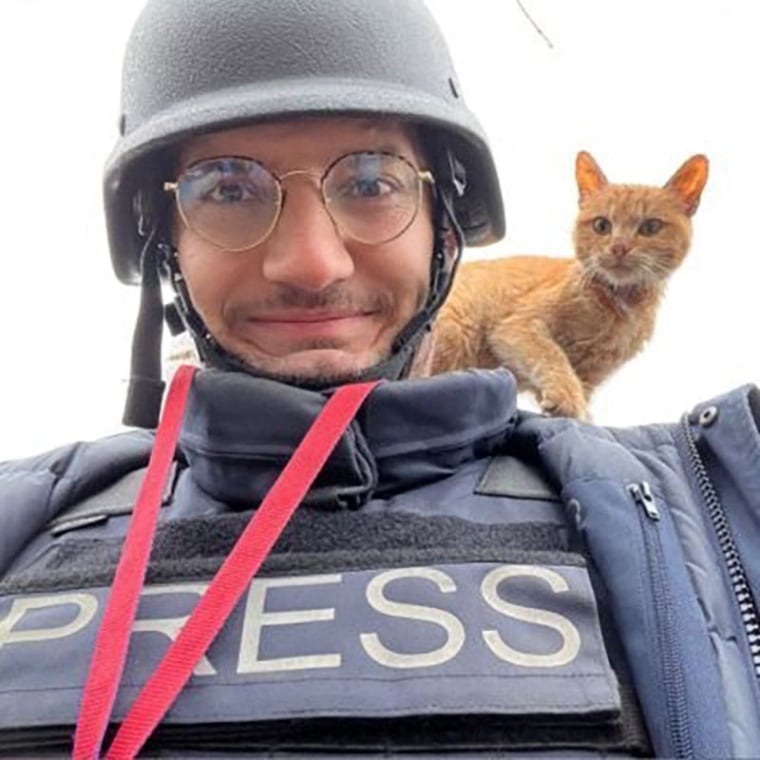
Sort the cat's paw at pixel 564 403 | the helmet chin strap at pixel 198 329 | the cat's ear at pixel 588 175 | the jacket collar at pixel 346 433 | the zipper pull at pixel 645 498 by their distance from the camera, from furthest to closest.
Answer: the cat's ear at pixel 588 175 < the cat's paw at pixel 564 403 < the helmet chin strap at pixel 198 329 < the jacket collar at pixel 346 433 < the zipper pull at pixel 645 498

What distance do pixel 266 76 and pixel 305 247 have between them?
215 millimetres

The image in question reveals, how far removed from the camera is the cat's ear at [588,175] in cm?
170

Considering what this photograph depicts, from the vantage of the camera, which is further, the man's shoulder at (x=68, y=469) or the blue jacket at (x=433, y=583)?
the man's shoulder at (x=68, y=469)

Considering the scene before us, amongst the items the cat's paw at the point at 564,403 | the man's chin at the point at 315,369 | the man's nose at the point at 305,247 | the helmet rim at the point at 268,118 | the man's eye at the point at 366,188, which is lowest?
the cat's paw at the point at 564,403

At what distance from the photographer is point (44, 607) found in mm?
779

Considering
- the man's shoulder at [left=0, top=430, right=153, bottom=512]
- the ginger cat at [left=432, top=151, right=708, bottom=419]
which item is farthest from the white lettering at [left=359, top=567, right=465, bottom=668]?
the ginger cat at [left=432, top=151, right=708, bottom=419]

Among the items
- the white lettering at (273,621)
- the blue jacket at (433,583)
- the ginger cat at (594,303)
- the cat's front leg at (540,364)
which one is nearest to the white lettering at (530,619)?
the blue jacket at (433,583)

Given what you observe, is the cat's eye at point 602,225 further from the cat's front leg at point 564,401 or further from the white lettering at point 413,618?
the white lettering at point 413,618

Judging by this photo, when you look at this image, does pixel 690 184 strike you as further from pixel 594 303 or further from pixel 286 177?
pixel 286 177

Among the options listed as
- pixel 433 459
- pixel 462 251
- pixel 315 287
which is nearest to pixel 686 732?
pixel 433 459

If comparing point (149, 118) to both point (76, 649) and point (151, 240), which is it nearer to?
point (151, 240)

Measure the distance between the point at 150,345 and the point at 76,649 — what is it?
44 centimetres

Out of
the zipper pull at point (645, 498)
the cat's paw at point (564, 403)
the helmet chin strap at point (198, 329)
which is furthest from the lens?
the cat's paw at point (564, 403)

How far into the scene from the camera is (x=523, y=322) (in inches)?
64.4
